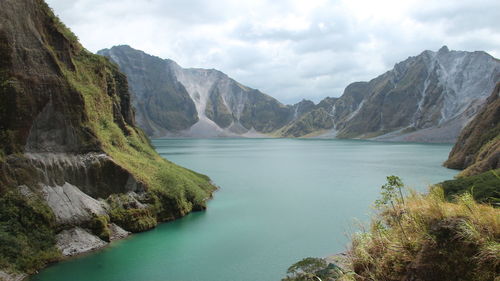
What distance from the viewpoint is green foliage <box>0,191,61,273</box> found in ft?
71.0

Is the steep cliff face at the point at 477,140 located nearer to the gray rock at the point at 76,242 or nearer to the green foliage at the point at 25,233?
the gray rock at the point at 76,242

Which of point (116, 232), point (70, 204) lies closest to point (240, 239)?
point (116, 232)

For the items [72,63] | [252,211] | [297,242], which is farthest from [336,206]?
[72,63]

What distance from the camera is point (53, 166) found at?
27.9m

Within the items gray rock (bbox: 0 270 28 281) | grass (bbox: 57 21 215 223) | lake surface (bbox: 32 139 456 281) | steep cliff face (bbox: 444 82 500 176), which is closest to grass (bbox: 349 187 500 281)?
lake surface (bbox: 32 139 456 281)

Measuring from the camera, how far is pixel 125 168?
33.1 meters

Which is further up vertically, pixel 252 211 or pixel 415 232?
pixel 415 232

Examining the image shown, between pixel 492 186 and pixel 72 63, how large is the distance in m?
34.1

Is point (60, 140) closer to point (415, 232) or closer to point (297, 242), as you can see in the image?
point (297, 242)

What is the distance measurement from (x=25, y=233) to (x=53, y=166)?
562 centimetres

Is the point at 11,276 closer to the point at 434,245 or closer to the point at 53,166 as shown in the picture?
the point at 53,166

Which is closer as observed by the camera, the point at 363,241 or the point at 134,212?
the point at 363,241

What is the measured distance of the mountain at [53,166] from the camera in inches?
956

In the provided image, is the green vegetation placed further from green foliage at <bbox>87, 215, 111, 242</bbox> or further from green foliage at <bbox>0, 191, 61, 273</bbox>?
green foliage at <bbox>87, 215, 111, 242</bbox>
